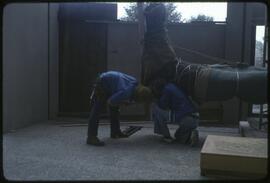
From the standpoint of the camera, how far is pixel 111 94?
6.41 metres

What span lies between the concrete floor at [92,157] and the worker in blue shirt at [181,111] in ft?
0.52

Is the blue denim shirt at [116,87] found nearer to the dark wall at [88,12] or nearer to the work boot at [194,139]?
the work boot at [194,139]

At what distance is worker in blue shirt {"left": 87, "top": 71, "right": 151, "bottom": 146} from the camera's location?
6.25 meters

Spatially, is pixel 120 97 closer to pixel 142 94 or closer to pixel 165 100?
pixel 142 94

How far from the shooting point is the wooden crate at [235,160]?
164 inches

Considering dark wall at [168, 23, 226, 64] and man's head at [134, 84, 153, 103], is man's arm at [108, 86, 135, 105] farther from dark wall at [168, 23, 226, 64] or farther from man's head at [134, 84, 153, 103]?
dark wall at [168, 23, 226, 64]

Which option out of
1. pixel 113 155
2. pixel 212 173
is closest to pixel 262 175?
pixel 212 173

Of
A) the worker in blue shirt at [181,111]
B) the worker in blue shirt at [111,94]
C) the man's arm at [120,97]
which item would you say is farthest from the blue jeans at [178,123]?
the man's arm at [120,97]

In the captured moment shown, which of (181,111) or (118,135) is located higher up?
(181,111)

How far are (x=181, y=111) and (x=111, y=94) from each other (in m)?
1.02

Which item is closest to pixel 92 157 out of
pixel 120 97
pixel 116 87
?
pixel 120 97

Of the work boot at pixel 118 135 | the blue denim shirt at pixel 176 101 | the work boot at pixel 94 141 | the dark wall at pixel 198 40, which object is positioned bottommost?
the work boot at pixel 118 135

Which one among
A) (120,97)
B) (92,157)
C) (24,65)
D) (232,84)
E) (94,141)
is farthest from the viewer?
(24,65)

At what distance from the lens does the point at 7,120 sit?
7043 millimetres
